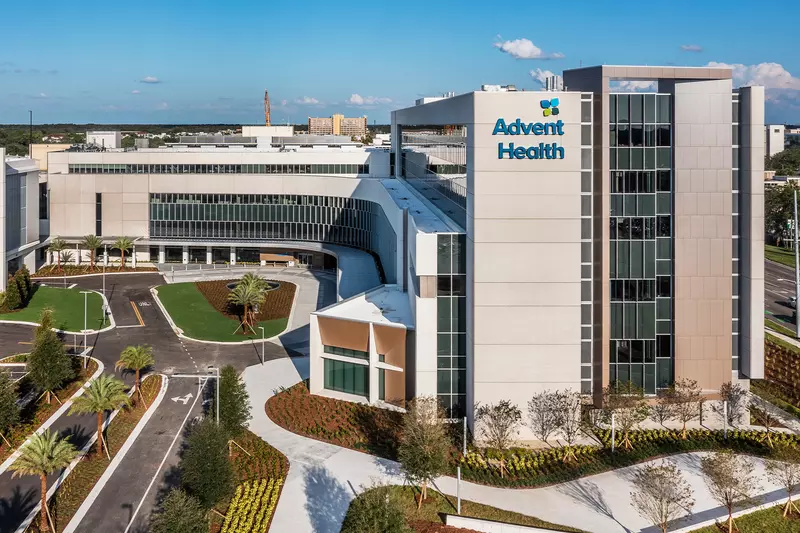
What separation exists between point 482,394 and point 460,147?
48.0 ft

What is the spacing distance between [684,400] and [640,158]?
13.3m

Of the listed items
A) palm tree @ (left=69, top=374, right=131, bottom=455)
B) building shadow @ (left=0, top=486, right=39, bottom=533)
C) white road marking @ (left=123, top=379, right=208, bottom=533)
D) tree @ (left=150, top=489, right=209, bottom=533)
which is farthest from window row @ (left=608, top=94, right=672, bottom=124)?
building shadow @ (left=0, top=486, right=39, bottom=533)

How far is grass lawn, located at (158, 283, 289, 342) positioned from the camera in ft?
202

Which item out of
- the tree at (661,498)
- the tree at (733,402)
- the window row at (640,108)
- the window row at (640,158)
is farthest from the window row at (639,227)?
the tree at (661,498)

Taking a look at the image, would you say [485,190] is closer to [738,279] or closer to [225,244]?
[738,279]

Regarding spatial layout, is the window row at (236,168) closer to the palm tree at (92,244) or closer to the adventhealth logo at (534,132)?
the palm tree at (92,244)

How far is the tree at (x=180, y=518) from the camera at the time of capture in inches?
1056

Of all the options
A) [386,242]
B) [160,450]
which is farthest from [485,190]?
[386,242]

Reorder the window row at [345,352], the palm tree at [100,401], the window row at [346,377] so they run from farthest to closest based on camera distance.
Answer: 1. the window row at [346,377]
2. the window row at [345,352]
3. the palm tree at [100,401]

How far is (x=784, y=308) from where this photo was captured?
69.9 m

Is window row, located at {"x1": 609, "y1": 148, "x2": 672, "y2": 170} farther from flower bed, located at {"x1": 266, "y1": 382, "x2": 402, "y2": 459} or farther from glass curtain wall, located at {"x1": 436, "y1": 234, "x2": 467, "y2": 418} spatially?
flower bed, located at {"x1": 266, "y1": 382, "x2": 402, "y2": 459}

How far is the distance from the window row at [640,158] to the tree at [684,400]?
12.2 m

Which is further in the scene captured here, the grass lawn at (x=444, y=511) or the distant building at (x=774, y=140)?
the distant building at (x=774, y=140)

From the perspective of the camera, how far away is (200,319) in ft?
219
